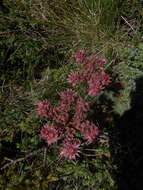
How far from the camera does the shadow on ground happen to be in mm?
1804

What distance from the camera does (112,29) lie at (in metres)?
2.03

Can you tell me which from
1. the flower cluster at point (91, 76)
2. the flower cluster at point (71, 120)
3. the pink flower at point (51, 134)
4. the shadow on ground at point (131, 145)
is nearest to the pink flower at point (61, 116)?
the flower cluster at point (71, 120)

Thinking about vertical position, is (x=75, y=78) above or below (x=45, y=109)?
above

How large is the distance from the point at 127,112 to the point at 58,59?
0.95 metres

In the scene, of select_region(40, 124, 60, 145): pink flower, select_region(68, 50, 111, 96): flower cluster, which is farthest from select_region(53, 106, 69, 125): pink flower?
select_region(68, 50, 111, 96): flower cluster

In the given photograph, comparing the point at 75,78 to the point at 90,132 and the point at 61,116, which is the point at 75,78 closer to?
the point at 61,116

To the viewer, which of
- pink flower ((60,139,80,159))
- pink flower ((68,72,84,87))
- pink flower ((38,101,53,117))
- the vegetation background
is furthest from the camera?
the vegetation background

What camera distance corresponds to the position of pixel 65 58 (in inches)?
83.7

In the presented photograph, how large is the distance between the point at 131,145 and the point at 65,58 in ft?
3.95

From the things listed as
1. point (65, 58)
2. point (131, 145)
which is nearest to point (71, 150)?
point (131, 145)

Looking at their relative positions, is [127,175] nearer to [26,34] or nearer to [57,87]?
[57,87]

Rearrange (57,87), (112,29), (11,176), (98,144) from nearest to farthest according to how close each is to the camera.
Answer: (11,176)
(98,144)
(57,87)
(112,29)

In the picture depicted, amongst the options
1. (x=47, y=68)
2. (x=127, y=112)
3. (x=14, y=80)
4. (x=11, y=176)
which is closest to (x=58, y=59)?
(x=47, y=68)

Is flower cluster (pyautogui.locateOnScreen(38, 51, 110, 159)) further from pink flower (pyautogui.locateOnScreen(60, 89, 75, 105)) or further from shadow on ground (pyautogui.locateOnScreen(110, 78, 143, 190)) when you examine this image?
shadow on ground (pyautogui.locateOnScreen(110, 78, 143, 190))
